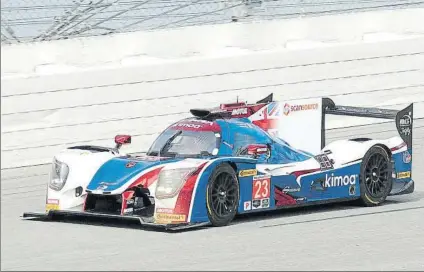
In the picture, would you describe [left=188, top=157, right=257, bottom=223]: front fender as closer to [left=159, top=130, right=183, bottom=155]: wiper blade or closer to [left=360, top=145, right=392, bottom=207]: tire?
[left=159, top=130, right=183, bottom=155]: wiper blade

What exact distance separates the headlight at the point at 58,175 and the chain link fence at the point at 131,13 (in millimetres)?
2701

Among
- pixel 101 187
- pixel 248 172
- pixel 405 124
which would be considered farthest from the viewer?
pixel 405 124

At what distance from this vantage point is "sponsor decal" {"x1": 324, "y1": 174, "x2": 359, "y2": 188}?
405 inches

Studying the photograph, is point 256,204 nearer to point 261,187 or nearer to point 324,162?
point 261,187

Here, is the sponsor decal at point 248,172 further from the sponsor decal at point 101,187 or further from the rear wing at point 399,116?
the rear wing at point 399,116

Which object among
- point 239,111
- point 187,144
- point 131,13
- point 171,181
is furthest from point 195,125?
point 131,13

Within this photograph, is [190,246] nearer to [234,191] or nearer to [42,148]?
[234,191]

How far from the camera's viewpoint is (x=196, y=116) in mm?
10227

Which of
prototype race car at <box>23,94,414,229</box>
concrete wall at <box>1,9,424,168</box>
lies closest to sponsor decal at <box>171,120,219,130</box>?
prototype race car at <box>23,94,414,229</box>

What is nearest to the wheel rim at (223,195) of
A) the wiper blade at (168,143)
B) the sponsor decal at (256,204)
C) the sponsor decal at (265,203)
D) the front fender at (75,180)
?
the sponsor decal at (256,204)

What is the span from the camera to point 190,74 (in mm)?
14125

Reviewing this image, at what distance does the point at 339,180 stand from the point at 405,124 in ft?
3.94

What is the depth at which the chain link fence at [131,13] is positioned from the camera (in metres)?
12.9

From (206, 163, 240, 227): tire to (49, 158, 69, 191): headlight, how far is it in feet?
4.19
